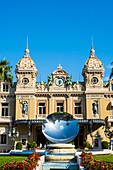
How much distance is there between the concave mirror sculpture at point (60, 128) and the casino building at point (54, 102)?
18.1 m

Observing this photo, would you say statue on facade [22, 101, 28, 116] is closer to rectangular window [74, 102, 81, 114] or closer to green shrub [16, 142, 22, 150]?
green shrub [16, 142, 22, 150]

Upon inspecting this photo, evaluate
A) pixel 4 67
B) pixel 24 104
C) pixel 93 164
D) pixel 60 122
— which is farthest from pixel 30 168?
pixel 24 104

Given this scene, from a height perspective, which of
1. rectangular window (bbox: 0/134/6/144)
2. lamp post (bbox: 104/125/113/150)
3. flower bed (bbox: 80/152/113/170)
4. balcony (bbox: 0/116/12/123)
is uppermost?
balcony (bbox: 0/116/12/123)

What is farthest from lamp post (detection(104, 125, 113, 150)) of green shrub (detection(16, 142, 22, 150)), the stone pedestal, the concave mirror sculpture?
the stone pedestal

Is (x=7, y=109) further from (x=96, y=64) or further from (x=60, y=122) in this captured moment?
(x=60, y=122)

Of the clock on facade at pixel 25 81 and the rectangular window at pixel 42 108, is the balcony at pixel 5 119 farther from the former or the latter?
the clock on facade at pixel 25 81

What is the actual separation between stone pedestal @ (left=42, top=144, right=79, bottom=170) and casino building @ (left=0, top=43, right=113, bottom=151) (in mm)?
22595

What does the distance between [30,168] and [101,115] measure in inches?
1252

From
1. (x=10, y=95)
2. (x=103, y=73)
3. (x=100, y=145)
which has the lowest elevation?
(x=100, y=145)

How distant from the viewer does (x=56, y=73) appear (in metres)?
46.8

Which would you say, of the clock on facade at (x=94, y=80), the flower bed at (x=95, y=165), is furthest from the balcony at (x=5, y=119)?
the flower bed at (x=95, y=165)

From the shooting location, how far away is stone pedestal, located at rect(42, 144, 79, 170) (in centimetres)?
1714

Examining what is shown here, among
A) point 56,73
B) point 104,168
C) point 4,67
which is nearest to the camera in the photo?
point 104,168

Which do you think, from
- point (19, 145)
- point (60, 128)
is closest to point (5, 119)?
point (19, 145)
